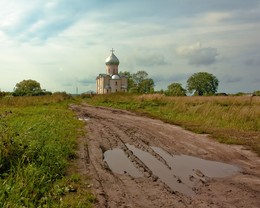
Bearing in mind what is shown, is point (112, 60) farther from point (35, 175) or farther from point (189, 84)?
point (35, 175)

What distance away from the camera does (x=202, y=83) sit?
89.2 meters

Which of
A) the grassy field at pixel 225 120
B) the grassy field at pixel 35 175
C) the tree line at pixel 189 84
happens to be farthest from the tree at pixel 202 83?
the grassy field at pixel 35 175

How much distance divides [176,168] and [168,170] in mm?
303

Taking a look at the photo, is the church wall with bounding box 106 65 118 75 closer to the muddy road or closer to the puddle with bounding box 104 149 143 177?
the muddy road

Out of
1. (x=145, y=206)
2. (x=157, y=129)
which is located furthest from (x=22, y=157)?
(x=157, y=129)

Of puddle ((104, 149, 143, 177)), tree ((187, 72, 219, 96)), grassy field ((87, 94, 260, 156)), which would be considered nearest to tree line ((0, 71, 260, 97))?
tree ((187, 72, 219, 96))

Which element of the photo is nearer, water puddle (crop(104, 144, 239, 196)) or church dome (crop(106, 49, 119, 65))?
water puddle (crop(104, 144, 239, 196))

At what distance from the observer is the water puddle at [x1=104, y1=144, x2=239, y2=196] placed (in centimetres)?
702

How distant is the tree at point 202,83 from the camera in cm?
8900

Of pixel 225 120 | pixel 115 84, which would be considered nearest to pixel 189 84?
pixel 115 84

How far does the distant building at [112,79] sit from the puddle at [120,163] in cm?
6906

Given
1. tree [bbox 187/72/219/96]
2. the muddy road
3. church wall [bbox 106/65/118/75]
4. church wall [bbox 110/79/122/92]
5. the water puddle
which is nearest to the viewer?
the muddy road

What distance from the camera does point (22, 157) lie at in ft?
21.5

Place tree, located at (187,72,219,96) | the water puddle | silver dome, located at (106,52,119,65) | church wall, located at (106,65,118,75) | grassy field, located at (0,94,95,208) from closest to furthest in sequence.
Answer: grassy field, located at (0,94,95,208)
the water puddle
silver dome, located at (106,52,119,65)
church wall, located at (106,65,118,75)
tree, located at (187,72,219,96)
